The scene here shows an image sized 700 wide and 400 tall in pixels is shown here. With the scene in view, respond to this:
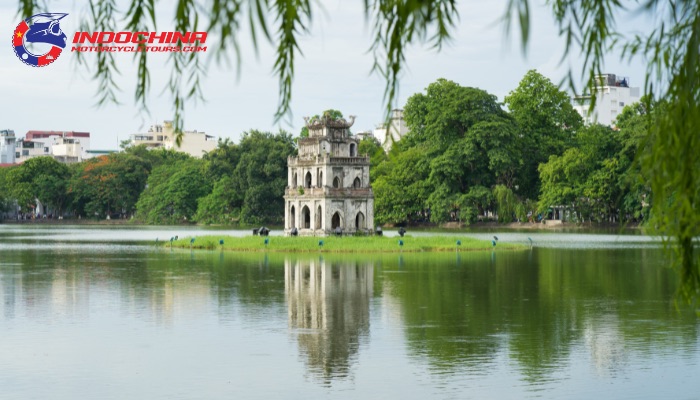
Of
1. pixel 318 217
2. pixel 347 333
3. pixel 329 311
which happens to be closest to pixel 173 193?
pixel 318 217

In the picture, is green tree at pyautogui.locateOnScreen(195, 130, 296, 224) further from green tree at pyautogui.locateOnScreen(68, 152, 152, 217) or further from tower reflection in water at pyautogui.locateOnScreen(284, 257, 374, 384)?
tower reflection in water at pyautogui.locateOnScreen(284, 257, 374, 384)

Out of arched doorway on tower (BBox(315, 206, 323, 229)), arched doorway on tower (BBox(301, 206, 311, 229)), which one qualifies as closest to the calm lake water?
arched doorway on tower (BBox(315, 206, 323, 229))

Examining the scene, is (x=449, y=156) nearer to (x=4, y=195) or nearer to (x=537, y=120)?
(x=537, y=120)

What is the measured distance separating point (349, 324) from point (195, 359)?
5487mm

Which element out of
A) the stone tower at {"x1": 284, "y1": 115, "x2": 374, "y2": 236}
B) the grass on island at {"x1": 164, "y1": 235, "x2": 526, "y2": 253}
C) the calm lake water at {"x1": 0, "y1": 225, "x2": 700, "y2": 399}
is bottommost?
the calm lake water at {"x1": 0, "y1": 225, "x2": 700, "y2": 399}

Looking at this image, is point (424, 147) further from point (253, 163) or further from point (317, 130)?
point (317, 130)

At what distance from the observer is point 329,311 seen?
2739 cm

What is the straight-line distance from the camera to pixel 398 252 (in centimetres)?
5194

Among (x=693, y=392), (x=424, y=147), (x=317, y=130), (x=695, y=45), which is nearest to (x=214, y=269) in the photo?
(x=317, y=130)

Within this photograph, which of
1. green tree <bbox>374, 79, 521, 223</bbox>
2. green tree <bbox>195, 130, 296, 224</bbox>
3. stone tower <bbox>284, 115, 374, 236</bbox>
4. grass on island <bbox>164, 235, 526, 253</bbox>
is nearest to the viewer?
grass on island <bbox>164, 235, 526, 253</bbox>

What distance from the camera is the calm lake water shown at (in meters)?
17.2

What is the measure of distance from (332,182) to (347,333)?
34.8 meters

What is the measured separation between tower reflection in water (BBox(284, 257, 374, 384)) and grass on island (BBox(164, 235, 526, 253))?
27.2 feet

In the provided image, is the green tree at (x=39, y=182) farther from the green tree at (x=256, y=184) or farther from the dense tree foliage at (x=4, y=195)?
→ the green tree at (x=256, y=184)
